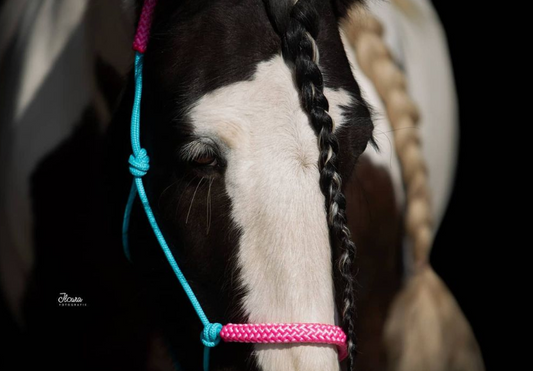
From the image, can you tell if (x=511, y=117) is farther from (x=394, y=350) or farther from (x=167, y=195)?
(x=167, y=195)

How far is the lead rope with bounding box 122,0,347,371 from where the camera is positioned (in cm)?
83

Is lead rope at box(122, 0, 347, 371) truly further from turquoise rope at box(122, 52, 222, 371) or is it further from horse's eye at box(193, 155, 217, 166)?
horse's eye at box(193, 155, 217, 166)

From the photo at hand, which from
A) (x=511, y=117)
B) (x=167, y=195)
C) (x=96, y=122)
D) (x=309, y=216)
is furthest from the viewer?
(x=511, y=117)

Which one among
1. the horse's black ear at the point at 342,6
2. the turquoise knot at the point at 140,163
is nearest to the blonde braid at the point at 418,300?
the horse's black ear at the point at 342,6

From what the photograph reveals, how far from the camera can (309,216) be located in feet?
2.78

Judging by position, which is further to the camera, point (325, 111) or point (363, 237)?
point (363, 237)

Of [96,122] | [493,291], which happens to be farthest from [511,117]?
[96,122]

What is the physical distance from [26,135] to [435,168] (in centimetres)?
A: 112

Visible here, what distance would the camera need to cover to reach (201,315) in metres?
0.97

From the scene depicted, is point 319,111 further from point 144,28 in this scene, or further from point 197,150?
point 144,28

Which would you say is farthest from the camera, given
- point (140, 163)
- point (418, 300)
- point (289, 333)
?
point (418, 300)

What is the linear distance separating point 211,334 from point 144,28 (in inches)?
19.2

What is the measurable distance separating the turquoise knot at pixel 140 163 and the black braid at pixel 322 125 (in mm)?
281

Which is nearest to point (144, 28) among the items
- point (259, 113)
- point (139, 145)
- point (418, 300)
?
point (139, 145)
